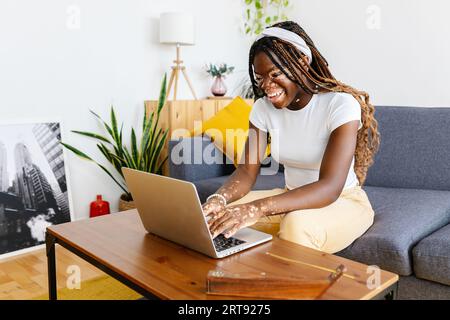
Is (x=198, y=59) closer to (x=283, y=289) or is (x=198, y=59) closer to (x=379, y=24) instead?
(x=379, y=24)

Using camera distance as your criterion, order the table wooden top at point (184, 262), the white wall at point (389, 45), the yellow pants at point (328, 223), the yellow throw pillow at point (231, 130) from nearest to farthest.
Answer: the table wooden top at point (184, 262), the yellow pants at point (328, 223), the yellow throw pillow at point (231, 130), the white wall at point (389, 45)

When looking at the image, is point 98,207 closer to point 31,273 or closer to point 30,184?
point 30,184

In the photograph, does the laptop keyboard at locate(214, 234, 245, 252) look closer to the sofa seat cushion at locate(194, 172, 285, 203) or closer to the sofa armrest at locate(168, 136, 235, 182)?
the sofa seat cushion at locate(194, 172, 285, 203)

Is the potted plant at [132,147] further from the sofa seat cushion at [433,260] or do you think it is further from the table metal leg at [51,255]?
the sofa seat cushion at [433,260]

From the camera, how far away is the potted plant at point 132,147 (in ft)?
9.57

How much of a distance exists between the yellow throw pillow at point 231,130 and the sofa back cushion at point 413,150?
67 cm

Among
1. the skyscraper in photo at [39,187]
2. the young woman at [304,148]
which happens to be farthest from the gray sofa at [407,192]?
the skyscraper in photo at [39,187]

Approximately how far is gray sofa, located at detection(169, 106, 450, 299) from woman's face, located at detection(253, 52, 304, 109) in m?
0.58

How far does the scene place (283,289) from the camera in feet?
3.14

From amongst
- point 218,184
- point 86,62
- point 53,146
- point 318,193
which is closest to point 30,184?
point 53,146

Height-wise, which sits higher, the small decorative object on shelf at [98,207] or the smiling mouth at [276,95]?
the smiling mouth at [276,95]

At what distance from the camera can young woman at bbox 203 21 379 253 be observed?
1.42m
